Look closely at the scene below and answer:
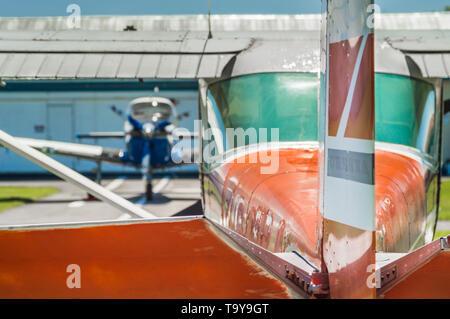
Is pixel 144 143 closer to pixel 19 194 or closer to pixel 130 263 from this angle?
pixel 19 194

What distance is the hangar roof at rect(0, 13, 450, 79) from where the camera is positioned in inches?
143

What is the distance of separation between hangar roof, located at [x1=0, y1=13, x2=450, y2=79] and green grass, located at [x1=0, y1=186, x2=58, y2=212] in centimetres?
795

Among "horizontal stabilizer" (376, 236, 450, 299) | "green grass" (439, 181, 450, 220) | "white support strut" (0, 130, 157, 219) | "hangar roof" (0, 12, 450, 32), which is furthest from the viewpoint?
"hangar roof" (0, 12, 450, 32)

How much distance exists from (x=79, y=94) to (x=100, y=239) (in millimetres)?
22235

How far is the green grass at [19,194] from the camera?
1152 cm

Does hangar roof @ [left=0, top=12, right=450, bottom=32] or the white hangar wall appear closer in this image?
hangar roof @ [left=0, top=12, right=450, bottom=32]

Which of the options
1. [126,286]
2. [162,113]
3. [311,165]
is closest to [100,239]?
[126,286]

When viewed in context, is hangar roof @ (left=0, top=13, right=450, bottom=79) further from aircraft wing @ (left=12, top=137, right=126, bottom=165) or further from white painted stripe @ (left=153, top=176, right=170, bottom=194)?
white painted stripe @ (left=153, top=176, right=170, bottom=194)

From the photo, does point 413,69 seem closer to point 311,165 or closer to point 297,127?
point 297,127

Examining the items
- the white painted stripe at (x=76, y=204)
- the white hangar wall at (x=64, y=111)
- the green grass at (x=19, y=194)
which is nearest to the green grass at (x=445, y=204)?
the white painted stripe at (x=76, y=204)

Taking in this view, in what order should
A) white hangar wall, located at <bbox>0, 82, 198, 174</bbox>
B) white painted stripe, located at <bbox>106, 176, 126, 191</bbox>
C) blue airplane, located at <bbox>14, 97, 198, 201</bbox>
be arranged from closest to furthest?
blue airplane, located at <bbox>14, 97, 198, 201</bbox> → white painted stripe, located at <bbox>106, 176, 126, 191</bbox> → white hangar wall, located at <bbox>0, 82, 198, 174</bbox>

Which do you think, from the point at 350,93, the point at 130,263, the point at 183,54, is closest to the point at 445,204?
the point at 183,54

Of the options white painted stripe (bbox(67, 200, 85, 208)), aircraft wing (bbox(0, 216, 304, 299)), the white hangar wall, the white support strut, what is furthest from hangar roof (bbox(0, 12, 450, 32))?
aircraft wing (bbox(0, 216, 304, 299))

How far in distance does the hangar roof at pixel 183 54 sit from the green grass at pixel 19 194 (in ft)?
26.1
